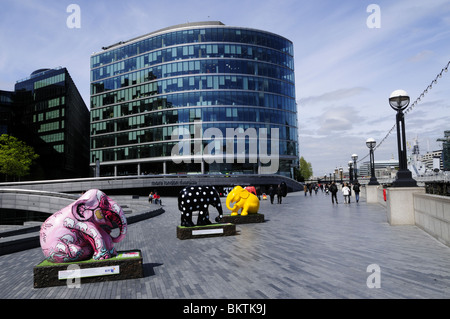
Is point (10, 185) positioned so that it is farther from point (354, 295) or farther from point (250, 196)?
point (354, 295)

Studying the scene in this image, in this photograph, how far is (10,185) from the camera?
4247 cm

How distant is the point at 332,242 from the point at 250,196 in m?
6.73

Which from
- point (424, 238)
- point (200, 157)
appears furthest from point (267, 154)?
point (424, 238)

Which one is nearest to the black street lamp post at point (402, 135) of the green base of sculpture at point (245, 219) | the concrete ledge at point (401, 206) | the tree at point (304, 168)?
the concrete ledge at point (401, 206)

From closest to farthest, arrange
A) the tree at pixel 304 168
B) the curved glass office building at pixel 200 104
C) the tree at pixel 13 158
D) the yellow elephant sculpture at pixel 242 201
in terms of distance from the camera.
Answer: the yellow elephant sculpture at pixel 242 201
the tree at pixel 13 158
the curved glass office building at pixel 200 104
the tree at pixel 304 168

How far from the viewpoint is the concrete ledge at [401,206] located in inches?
493

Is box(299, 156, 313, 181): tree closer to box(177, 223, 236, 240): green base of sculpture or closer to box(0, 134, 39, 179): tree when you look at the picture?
box(0, 134, 39, 179): tree

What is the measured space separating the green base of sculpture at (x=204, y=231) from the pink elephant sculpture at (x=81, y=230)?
4.64 metres

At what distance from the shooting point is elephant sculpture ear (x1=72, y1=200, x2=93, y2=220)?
6481 mm

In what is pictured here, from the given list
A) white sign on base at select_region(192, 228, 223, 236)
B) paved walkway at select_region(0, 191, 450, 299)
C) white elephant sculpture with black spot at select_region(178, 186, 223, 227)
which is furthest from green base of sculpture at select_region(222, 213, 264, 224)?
paved walkway at select_region(0, 191, 450, 299)

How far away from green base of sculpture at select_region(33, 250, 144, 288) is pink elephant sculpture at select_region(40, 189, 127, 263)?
0.17m

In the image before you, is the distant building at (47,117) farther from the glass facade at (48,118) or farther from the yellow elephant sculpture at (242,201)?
the yellow elephant sculpture at (242,201)

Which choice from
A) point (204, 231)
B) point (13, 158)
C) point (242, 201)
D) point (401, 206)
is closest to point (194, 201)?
point (204, 231)

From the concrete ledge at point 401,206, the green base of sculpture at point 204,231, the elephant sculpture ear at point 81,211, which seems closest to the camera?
the elephant sculpture ear at point 81,211
